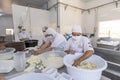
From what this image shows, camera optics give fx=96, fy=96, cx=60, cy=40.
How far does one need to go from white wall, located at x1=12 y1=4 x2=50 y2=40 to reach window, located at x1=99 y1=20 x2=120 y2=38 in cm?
214

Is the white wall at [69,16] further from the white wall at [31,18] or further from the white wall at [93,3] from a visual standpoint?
the white wall at [31,18]

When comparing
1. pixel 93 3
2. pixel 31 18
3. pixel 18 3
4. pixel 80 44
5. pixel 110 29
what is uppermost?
pixel 93 3

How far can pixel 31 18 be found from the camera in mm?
3295

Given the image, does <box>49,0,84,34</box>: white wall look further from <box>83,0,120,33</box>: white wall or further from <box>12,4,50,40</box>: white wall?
<box>83,0,120,33</box>: white wall

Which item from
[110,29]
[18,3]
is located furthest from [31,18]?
[110,29]

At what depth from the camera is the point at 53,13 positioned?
3699 mm

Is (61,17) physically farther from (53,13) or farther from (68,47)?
(68,47)

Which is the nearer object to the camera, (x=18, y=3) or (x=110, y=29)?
(x=18, y=3)

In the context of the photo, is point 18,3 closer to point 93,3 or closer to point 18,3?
point 18,3

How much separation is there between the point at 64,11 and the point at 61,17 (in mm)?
303

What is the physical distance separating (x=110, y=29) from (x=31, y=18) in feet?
9.47

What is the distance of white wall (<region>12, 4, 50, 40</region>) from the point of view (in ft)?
9.43

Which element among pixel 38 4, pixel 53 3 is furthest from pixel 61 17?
pixel 38 4

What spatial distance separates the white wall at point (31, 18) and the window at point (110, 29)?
2.14 metres
